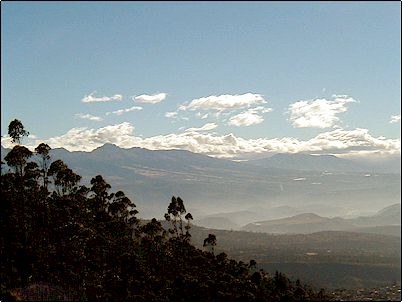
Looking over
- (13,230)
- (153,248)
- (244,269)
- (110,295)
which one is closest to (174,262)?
(153,248)

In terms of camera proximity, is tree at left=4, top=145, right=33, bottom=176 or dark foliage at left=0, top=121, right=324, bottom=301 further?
tree at left=4, top=145, right=33, bottom=176

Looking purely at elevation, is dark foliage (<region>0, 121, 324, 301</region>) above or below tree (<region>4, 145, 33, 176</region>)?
below

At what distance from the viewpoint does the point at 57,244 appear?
99188 mm

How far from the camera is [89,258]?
10219 centimetres

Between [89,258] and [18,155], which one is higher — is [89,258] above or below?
below

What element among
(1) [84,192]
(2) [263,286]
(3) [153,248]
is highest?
(1) [84,192]

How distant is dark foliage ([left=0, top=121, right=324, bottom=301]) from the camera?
8800 cm

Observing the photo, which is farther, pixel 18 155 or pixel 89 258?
pixel 18 155

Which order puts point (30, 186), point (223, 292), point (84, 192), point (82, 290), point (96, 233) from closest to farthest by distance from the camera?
point (82, 290), point (223, 292), point (96, 233), point (30, 186), point (84, 192)

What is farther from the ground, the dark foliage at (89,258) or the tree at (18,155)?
the tree at (18,155)

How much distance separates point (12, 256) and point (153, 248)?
42.6 meters

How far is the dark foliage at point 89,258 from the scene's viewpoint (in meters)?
88.0

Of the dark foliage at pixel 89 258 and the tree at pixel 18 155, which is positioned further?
the tree at pixel 18 155

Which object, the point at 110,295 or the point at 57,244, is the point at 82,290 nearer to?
the point at 110,295
